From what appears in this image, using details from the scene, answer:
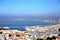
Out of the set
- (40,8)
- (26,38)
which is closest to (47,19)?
(40,8)

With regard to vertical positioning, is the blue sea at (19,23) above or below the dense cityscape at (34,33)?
above

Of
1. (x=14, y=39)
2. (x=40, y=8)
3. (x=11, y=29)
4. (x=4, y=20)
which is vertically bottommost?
(x=14, y=39)

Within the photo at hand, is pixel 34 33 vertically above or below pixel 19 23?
below

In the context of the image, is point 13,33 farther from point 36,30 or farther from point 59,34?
point 59,34

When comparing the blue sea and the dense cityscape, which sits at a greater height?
the blue sea

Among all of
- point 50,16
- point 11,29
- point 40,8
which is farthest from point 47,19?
point 11,29

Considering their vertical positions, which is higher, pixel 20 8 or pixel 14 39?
pixel 20 8
